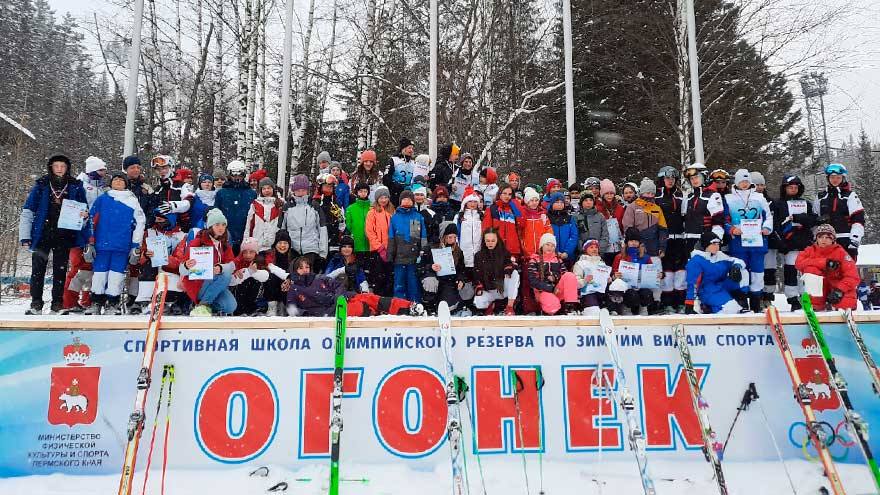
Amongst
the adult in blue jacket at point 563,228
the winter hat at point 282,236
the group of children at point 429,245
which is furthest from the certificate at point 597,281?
the winter hat at point 282,236

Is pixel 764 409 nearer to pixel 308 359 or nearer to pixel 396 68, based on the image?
pixel 308 359

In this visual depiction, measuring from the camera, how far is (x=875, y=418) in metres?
4.09

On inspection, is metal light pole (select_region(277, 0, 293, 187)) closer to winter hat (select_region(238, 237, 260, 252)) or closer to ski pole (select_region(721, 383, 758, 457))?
winter hat (select_region(238, 237, 260, 252))

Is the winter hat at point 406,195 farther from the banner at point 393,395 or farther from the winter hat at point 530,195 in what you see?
the banner at point 393,395

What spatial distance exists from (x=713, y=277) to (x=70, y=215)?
23.5ft

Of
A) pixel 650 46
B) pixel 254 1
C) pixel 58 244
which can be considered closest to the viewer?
pixel 58 244

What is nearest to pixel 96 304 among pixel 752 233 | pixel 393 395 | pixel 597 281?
pixel 393 395

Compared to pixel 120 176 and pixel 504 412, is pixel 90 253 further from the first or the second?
pixel 504 412

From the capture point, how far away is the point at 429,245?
662 centimetres

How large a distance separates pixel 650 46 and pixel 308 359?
1649 centimetres

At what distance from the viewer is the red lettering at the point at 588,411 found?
12.9ft

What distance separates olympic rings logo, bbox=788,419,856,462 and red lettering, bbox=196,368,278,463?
12.6 feet

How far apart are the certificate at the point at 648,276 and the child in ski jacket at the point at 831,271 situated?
4.92 ft

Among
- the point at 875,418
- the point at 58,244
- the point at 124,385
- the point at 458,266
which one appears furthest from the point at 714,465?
the point at 58,244
